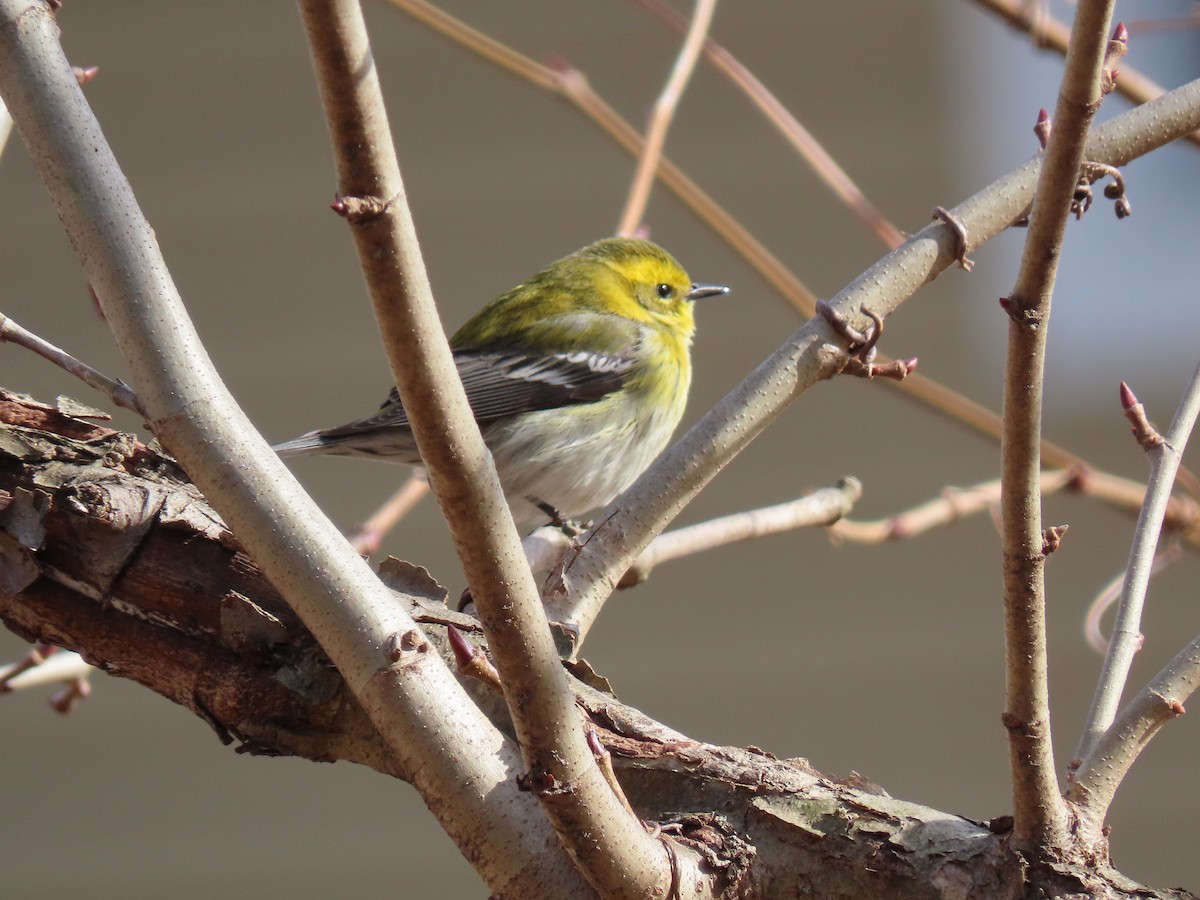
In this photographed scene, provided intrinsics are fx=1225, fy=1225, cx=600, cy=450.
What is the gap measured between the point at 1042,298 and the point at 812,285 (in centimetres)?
386

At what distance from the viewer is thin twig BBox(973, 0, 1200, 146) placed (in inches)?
90.4

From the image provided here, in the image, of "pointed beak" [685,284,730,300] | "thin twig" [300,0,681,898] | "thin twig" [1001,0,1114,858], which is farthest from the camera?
"pointed beak" [685,284,730,300]

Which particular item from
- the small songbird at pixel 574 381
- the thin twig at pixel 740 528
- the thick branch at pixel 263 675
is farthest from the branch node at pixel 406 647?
the small songbird at pixel 574 381

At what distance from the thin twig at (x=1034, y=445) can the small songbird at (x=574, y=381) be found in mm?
2179

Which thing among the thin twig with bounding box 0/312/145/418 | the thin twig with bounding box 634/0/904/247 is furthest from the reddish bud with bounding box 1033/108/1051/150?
the thin twig with bounding box 0/312/145/418

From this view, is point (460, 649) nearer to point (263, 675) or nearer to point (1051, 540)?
point (263, 675)

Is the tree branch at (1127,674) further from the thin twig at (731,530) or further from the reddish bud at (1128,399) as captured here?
the thin twig at (731,530)

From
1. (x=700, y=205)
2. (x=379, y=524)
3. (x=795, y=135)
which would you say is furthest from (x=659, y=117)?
(x=379, y=524)

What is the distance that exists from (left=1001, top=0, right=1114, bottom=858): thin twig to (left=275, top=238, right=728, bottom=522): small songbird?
218 centimetres

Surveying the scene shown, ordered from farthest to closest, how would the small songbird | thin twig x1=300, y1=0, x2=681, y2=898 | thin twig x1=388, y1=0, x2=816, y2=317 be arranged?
the small songbird → thin twig x1=388, y1=0, x2=816, y2=317 → thin twig x1=300, y1=0, x2=681, y2=898

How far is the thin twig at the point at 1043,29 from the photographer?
230cm

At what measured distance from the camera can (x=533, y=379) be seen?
3.68m

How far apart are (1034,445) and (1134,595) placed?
423mm

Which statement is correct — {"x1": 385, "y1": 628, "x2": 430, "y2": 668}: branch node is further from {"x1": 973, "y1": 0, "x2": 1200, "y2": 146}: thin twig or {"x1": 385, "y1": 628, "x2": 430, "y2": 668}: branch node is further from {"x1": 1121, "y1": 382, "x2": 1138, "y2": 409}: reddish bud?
{"x1": 973, "y1": 0, "x2": 1200, "y2": 146}: thin twig
